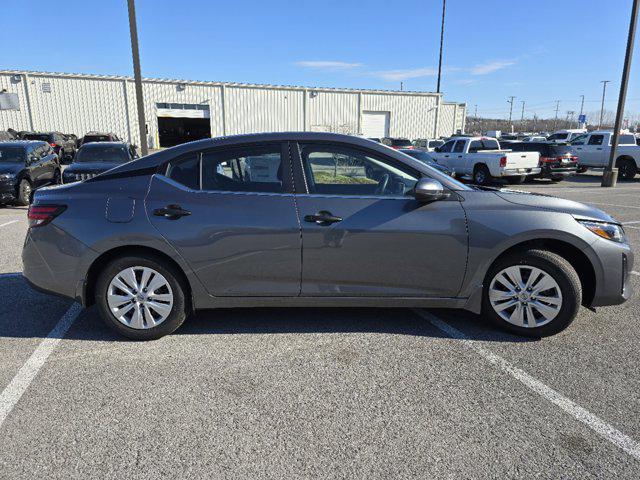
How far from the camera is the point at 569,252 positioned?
12.2 ft

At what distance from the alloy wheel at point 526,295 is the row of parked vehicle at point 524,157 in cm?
1162

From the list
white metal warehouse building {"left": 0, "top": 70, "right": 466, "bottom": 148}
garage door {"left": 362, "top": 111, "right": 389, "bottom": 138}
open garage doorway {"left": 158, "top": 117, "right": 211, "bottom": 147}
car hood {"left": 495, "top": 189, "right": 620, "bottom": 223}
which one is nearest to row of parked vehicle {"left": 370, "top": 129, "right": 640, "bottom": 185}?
car hood {"left": 495, "top": 189, "right": 620, "bottom": 223}

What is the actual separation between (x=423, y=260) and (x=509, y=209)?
2.57ft

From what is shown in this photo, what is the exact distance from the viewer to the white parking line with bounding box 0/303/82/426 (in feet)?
9.23

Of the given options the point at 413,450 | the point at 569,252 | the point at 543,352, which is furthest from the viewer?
the point at 569,252

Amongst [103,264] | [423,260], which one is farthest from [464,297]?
[103,264]

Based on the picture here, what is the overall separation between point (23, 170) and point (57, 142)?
48.3ft

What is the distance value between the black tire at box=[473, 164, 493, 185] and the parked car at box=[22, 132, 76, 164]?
19.3 metres

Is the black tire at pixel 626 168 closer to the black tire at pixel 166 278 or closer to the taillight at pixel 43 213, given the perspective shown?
the black tire at pixel 166 278

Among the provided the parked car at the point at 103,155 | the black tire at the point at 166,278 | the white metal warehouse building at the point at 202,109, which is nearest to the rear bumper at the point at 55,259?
the black tire at the point at 166,278

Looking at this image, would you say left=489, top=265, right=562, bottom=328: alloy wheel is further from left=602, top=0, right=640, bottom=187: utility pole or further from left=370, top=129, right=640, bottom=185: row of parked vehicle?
left=602, top=0, right=640, bottom=187: utility pole

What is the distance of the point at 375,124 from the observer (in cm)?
4175

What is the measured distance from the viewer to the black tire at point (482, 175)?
1672cm

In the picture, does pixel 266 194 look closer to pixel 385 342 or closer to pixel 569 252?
pixel 385 342
